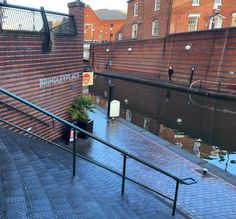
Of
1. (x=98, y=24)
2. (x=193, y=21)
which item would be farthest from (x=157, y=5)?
(x=98, y=24)

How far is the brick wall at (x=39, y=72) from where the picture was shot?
18.1 feet

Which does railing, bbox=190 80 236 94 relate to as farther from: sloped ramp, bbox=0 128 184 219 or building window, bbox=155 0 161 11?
sloped ramp, bbox=0 128 184 219

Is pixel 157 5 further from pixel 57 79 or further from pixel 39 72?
pixel 39 72

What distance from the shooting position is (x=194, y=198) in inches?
→ 194

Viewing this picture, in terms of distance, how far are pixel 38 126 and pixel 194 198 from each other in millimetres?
4420

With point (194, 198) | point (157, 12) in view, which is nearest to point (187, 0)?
point (157, 12)

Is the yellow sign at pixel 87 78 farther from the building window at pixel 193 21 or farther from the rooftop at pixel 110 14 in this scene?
the rooftop at pixel 110 14

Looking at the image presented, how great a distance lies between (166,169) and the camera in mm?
6312

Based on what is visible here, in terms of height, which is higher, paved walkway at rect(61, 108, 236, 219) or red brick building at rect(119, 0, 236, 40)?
red brick building at rect(119, 0, 236, 40)

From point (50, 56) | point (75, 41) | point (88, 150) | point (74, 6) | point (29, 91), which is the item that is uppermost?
point (74, 6)

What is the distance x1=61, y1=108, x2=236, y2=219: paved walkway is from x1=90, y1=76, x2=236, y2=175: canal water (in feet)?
5.25

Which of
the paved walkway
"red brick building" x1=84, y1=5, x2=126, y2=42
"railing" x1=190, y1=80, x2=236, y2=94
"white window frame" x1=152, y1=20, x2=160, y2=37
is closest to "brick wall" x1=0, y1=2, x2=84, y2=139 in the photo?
the paved walkway

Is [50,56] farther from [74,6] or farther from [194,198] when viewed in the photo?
[194,198]

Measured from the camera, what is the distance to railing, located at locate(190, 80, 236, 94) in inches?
683
